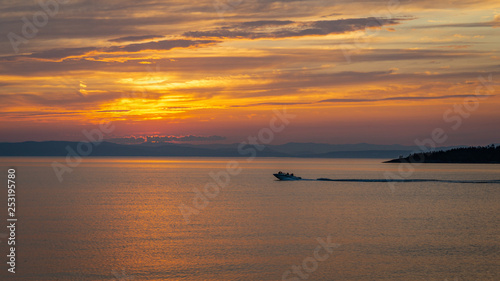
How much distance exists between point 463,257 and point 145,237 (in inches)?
969

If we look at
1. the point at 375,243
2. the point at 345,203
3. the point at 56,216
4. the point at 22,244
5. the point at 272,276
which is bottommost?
the point at 272,276

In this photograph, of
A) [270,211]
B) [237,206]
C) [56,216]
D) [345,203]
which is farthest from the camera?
[345,203]

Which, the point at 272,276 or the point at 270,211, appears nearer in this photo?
the point at 272,276

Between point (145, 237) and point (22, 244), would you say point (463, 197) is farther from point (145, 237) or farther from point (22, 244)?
point (22, 244)

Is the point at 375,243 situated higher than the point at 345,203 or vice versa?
the point at 345,203

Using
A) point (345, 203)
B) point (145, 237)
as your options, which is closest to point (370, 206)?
point (345, 203)

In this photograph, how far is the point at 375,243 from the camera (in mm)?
41469

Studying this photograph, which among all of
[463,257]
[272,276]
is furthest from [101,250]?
[463,257]

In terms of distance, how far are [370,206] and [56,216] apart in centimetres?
3964

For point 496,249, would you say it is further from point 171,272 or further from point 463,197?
point 463,197

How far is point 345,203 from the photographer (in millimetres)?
74125

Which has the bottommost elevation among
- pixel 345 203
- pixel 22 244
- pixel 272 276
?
pixel 272 276

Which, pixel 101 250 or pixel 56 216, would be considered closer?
pixel 101 250

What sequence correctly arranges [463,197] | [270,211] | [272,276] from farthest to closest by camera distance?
[463,197] → [270,211] → [272,276]
